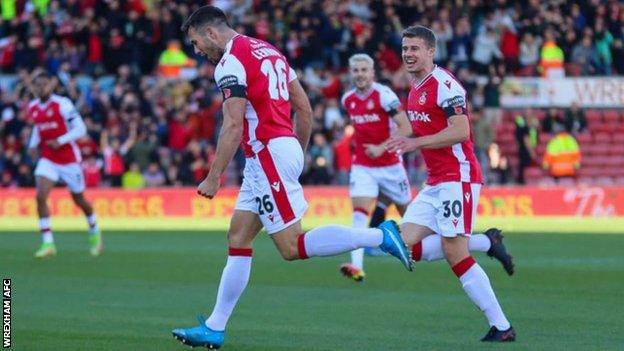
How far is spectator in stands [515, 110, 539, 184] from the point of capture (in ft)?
100

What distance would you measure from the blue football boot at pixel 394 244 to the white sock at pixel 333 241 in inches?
2.0

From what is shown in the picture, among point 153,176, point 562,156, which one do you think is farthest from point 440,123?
point 153,176

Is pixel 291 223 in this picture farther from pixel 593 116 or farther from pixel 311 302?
pixel 593 116

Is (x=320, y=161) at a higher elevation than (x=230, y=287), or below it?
below

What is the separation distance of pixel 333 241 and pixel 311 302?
343cm

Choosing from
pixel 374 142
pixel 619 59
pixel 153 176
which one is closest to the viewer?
pixel 374 142

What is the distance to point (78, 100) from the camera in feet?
107

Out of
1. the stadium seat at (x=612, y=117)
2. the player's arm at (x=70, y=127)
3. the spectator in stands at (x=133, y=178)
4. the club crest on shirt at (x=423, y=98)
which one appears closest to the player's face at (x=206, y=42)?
the club crest on shirt at (x=423, y=98)

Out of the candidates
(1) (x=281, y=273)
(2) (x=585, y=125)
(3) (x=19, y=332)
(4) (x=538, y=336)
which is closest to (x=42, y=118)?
(1) (x=281, y=273)

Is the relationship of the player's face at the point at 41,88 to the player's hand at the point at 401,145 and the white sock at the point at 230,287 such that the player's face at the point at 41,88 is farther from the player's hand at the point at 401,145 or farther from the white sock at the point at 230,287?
the player's hand at the point at 401,145

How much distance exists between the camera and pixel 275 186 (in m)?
9.91

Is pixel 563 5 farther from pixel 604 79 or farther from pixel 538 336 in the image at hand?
pixel 538 336

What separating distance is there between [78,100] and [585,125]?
11.6m

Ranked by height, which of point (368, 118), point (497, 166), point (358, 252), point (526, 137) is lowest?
point (497, 166)
